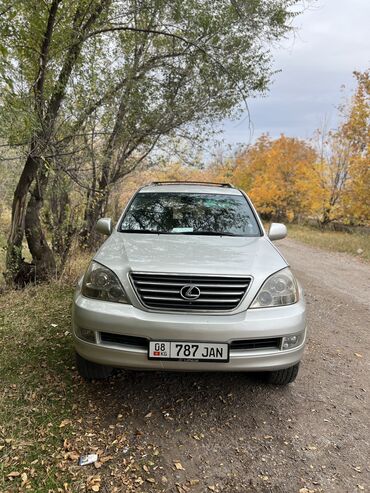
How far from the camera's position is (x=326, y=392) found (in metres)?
3.00

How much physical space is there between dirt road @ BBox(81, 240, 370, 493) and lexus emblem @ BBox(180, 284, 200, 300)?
0.90 m

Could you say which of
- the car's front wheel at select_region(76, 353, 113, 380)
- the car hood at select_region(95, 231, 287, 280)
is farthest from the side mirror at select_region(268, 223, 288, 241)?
the car's front wheel at select_region(76, 353, 113, 380)

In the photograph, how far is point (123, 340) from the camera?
2455 mm

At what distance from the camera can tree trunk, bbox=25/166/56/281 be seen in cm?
571

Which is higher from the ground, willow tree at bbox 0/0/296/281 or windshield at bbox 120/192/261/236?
willow tree at bbox 0/0/296/281

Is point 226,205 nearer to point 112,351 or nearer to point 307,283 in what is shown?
point 112,351

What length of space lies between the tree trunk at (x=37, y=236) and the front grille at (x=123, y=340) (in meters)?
3.68

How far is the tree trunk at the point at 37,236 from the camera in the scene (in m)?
5.71

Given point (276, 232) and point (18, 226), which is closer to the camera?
point (276, 232)

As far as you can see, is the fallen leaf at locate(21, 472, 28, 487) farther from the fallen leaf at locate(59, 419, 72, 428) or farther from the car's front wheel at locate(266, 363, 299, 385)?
the car's front wheel at locate(266, 363, 299, 385)

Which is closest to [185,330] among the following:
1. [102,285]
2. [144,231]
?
[102,285]

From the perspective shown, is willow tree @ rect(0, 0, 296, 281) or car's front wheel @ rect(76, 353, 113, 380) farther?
willow tree @ rect(0, 0, 296, 281)

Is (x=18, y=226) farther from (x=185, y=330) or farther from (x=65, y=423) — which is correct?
(x=185, y=330)

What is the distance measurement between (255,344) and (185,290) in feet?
1.98
